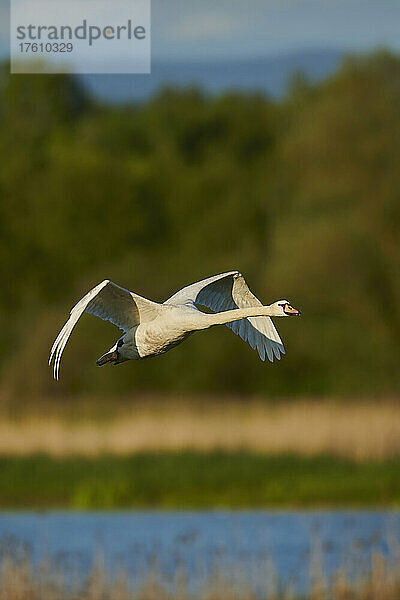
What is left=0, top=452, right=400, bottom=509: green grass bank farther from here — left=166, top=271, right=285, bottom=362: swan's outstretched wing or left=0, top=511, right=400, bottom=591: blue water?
left=166, top=271, right=285, bottom=362: swan's outstretched wing

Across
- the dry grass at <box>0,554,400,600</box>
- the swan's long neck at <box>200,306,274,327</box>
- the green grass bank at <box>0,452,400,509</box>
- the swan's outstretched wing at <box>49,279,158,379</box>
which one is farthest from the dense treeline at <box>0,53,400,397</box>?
the swan's long neck at <box>200,306,274,327</box>

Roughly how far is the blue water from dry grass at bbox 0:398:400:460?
1.48 meters

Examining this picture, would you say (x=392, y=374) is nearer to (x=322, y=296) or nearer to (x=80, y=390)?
(x=322, y=296)

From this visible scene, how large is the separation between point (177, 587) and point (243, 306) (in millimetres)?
6776

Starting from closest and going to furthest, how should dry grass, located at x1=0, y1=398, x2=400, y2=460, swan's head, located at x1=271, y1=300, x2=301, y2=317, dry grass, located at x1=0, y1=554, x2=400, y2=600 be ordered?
swan's head, located at x1=271, y1=300, x2=301, y2=317, dry grass, located at x1=0, y1=554, x2=400, y2=600, dry grass, located at x1=0, y1=398, x2=400, y2=460

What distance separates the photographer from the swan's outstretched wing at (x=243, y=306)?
776 centimetres

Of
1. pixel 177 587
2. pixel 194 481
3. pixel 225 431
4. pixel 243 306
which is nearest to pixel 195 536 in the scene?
pixel 177 587

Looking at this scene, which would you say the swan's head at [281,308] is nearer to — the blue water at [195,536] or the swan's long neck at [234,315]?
the swan's long neck at [234,315]

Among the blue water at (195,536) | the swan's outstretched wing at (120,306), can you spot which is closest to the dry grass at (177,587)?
the blue water at (195,536)

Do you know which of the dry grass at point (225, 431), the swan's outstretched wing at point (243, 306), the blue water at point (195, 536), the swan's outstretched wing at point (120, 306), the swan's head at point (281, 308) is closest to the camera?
the swan's head at point (281, 308)

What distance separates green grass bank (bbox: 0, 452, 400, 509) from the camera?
73.4ft

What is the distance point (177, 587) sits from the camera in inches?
548

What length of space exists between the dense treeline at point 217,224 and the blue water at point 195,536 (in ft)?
22.6

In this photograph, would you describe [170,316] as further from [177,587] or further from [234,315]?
[177,587]
